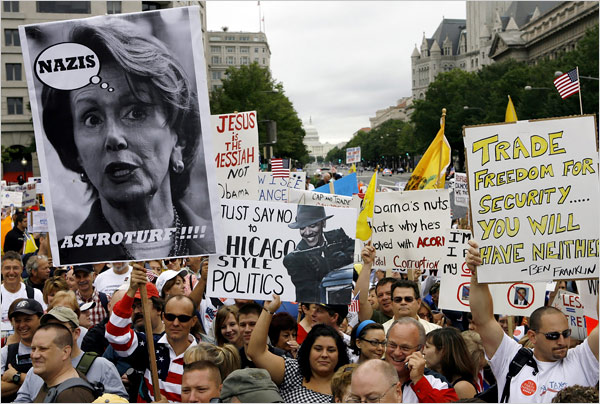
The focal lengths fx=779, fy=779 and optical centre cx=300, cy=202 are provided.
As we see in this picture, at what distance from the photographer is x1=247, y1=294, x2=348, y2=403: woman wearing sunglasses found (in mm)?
5242

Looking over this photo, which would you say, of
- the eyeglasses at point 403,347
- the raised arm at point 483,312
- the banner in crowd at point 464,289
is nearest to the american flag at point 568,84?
the banner in crowd at point 464,289

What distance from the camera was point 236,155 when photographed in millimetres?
9922

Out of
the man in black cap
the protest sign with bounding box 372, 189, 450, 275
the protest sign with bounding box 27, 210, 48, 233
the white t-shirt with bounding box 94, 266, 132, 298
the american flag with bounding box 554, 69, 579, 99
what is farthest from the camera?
the american flag with bounding box 554, 69, 579, 99

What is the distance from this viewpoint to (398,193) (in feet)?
31.9

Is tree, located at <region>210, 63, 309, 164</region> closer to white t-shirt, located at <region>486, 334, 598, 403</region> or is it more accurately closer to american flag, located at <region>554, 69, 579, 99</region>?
american flag, located at <region>554, 69, 579, 99</region>

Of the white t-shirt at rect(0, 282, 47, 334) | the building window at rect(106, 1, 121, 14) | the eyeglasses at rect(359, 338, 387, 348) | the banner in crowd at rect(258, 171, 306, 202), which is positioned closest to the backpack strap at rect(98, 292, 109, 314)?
the white t-shirt at rect(0, 282, 47, 334)

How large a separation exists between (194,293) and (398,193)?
3714 mm

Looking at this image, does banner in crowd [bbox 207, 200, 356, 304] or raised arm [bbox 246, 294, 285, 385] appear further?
banner in crowd [bbox 207, 200, 356, 304]

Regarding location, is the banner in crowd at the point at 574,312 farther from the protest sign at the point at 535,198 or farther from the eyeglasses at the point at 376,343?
the eyeglasses at the point at 376,343

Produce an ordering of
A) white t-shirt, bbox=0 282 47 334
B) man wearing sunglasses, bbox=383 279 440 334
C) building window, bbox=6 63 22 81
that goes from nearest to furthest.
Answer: man wearing sunglasses, bbox=383 279 440 334 < white t-shirt, bbox=0 282 47 334 < building window, bbox=6 63 22 81

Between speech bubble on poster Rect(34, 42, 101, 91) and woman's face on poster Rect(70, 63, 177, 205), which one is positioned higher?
speech bubble on poster Rect(34, 42, 101, 91)

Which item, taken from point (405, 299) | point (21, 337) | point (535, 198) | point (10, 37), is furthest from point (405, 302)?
point (10, 37)

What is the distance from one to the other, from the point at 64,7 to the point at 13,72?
8.25 metres

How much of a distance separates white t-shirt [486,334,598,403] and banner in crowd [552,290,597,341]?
136 centimetres
